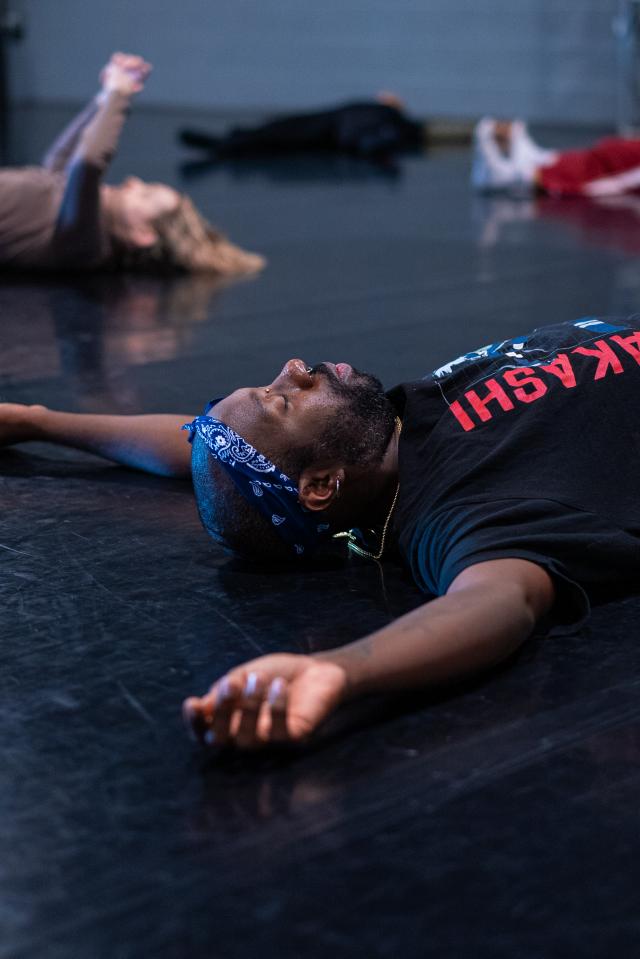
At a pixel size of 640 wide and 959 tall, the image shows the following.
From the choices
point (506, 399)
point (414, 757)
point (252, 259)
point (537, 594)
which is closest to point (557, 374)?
point (506, 399)

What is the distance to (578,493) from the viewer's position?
1.60 metres

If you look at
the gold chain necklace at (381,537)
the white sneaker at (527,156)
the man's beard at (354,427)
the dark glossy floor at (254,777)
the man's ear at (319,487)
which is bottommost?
the dark glossy floor at (254,777)

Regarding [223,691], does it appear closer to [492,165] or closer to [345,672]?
[345,672]

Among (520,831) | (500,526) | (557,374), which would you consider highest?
(557,374)

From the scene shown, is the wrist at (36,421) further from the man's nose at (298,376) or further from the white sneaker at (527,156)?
the white sneaker at (527,156)

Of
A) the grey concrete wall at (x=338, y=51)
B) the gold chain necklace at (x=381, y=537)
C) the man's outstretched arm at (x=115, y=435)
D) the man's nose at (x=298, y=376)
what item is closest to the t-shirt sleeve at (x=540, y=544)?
the gold chain necklace at (x=381, y=537)

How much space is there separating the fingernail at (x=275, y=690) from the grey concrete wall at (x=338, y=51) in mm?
6966

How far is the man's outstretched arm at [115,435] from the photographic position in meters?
2.09

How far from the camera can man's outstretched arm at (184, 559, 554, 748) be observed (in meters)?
1.23

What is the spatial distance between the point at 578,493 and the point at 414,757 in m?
0.47

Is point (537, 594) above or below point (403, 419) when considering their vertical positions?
below

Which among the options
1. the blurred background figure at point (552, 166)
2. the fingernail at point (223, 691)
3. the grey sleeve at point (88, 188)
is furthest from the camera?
the blurred background figure at point (552, 166)

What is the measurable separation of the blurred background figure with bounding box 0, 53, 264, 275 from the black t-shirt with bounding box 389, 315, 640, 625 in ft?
7.43

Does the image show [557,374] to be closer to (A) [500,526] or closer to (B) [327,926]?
(A) [500,526]
